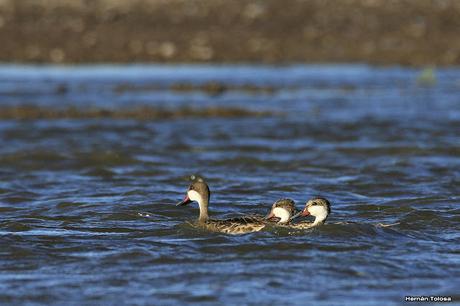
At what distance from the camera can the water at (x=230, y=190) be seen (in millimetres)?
9750

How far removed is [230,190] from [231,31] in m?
25.4

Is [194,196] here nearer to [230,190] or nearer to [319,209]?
[319,209]

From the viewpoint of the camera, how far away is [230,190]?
15398 millimetres

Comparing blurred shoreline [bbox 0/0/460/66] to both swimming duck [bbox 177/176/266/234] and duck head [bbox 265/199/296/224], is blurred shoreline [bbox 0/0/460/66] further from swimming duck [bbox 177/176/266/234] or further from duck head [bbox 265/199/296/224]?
duck head [bbox 265/199/296/224]

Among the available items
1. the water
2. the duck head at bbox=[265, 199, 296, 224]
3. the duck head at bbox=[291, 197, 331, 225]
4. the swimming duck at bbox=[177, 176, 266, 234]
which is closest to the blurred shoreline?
the water

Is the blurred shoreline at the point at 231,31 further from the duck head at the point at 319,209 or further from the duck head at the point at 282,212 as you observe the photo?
the duck head at the point at 319,209

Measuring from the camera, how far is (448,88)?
29.5 m

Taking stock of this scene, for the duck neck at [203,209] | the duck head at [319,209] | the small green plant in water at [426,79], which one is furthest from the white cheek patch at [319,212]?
the small green plant in water at [426,79]

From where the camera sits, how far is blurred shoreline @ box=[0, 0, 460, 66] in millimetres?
38344

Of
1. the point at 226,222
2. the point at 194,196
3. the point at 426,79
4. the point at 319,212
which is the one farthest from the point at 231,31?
the point at 226,222

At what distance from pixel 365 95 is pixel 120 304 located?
19.7m

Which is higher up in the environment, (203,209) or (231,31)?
(231,31)

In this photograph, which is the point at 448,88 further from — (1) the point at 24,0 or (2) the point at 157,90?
(1) the point at 24,0

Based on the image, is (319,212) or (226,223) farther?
(319,212)
